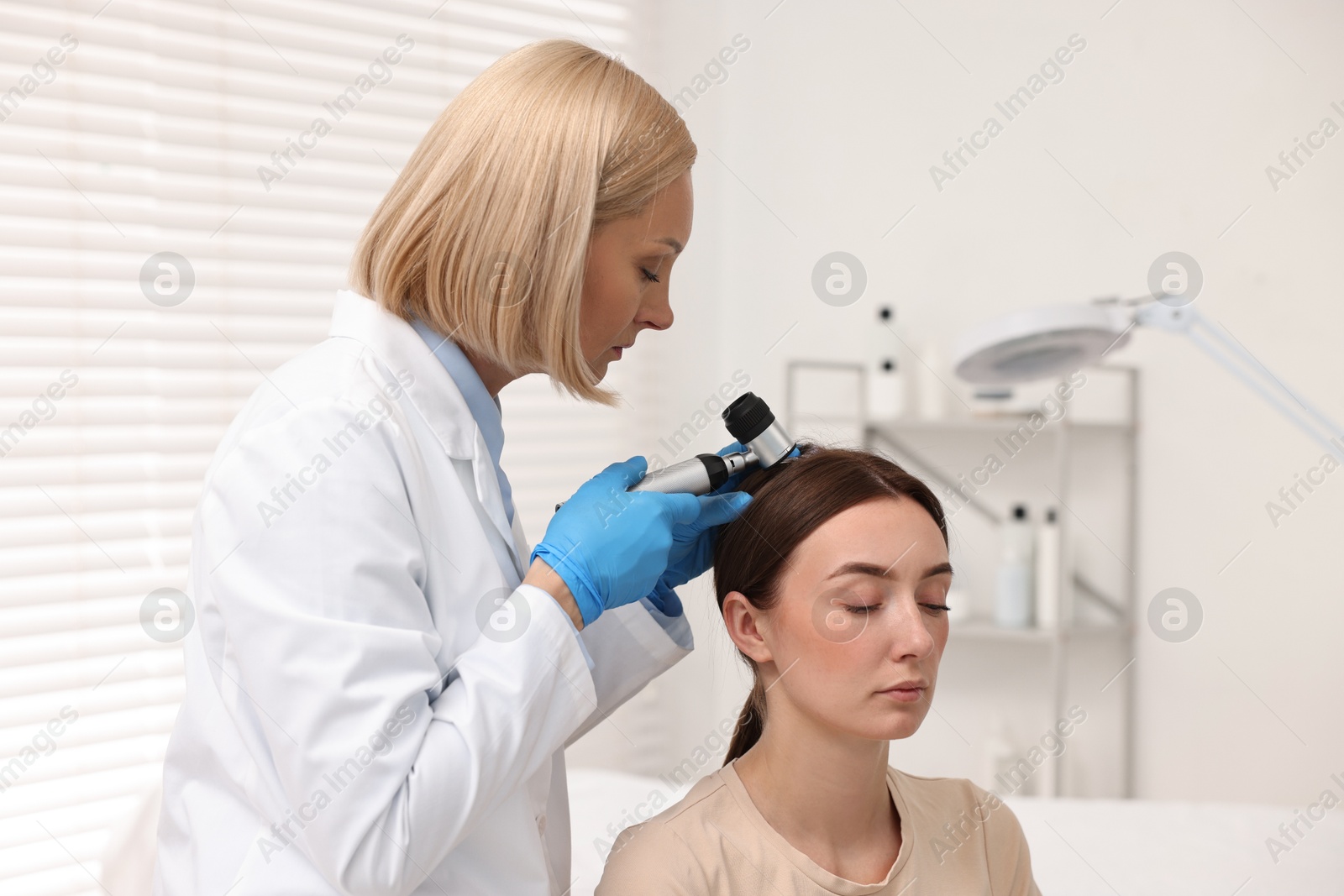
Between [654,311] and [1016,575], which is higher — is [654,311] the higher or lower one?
the higher one

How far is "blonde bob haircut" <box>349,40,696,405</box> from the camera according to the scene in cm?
91

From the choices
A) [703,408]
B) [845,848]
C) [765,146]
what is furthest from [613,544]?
[765,146]

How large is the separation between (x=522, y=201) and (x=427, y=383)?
0.20 m

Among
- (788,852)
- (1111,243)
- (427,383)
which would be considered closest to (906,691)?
(788,852)

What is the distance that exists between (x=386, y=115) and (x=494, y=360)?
4.96 feet

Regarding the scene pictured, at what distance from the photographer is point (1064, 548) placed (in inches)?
92.3

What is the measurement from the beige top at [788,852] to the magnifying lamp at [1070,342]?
559mm

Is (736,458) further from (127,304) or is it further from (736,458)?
(127,304)

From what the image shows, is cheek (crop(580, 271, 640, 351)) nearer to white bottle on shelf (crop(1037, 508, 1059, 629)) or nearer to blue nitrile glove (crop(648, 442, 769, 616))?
blue nitrile glove (crop(648, 442, 769, 616))

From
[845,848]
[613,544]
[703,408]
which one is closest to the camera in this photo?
[613,544]

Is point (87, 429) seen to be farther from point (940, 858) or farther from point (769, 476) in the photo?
point (940, 858)

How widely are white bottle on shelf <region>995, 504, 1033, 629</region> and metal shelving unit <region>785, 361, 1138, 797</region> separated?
0.04 metres

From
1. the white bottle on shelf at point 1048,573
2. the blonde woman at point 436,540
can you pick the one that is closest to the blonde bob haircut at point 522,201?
the blonde woman at point 436,540

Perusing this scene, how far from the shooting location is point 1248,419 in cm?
234
